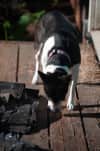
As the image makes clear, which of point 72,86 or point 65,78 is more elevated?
point 65,78

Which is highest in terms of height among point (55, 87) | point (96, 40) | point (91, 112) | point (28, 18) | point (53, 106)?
point (55, 87)

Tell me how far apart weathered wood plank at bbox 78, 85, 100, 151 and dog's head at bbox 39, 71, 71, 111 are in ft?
0.97

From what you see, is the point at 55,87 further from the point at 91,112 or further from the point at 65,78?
the point at 91,112

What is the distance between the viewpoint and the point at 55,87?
14.2 feet

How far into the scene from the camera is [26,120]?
425 cm

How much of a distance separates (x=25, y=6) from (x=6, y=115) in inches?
164

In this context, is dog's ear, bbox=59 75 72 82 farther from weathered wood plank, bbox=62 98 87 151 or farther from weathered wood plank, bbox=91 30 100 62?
weathered wood plank, bbox=91 30 100 62

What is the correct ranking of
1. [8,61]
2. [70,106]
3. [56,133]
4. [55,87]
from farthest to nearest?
1. [8,61]
2. [70,106]
3. [55,87]
4. [56,133]

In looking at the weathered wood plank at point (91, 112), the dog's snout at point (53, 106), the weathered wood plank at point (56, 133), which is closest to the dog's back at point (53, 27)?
the weathered wood plank at point (91, 112)

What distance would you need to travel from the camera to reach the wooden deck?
4.08 m

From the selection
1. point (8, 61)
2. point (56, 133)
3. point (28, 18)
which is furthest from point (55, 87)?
point (28, 18)

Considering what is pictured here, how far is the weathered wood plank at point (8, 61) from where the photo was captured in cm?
519

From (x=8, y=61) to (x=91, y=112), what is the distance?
1451 millimetres

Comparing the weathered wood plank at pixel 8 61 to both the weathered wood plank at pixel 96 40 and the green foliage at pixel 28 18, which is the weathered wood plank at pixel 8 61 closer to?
the weathered wood plank at pixel 96 40
